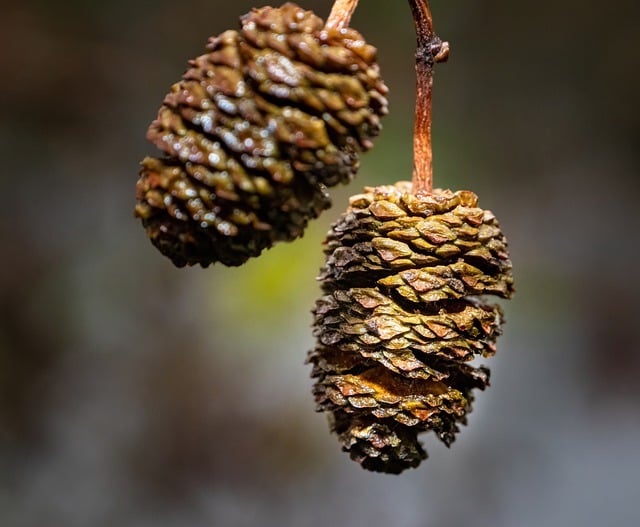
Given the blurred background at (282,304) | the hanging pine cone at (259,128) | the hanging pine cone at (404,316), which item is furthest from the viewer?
the blurred background at (282,304)

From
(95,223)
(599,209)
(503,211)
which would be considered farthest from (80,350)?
(599,209)

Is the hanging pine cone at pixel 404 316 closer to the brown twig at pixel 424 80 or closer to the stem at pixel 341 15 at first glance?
Answer: the brown twig at pixel 424 80

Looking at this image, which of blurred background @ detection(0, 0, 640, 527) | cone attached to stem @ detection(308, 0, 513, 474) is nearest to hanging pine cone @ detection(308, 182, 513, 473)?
cone attached to stem @ detection(308, 0, 513, 474)

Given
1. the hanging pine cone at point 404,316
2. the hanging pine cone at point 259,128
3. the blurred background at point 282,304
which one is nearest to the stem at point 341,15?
the hanging pine cone at point 259,128

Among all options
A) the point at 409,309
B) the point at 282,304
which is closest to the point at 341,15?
the point at 409,309

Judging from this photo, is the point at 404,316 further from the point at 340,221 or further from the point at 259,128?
the point at 259,128

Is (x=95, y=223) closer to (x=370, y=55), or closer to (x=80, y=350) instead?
(x=80, y=350)
